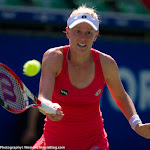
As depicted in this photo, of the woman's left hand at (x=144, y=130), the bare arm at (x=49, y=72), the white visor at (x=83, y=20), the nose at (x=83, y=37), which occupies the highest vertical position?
the white visor at (x=83, y=20)

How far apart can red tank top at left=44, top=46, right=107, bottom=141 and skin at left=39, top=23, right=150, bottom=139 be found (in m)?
0.05

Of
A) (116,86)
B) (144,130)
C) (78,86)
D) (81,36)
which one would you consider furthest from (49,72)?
(144,130)

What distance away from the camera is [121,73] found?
654 cm

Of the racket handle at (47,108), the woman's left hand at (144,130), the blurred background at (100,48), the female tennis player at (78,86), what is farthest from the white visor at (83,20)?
the blurred background at (100,48)

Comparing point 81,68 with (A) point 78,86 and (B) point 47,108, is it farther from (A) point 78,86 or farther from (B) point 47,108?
(B) point 47,108

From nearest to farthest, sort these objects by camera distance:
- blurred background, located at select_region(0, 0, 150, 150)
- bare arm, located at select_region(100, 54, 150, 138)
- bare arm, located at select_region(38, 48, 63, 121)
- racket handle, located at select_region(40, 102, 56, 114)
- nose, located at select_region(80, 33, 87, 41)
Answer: racket handle, located at select_region(40, 102, 56, 114), bare arm, located at select_region(38, 48, 63, 121), nose, located at select_region(80, 33, 87, 41), bare arm, located at select_region(100, 54, 150, 138), blurred background, located at select_region(0, 0, 150, 150)

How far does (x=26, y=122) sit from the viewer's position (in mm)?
6129

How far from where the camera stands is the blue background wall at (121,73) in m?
6.15

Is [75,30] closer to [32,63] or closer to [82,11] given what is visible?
[82,11]

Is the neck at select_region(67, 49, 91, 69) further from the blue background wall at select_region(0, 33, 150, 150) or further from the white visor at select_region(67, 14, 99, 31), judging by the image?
the blue background wall at select_region(0, 33, 150, 150)

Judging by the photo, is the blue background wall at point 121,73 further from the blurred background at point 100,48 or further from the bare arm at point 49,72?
the bare arm at point 49,72

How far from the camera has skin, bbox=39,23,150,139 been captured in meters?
2.90

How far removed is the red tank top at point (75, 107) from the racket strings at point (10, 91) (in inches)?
12.1

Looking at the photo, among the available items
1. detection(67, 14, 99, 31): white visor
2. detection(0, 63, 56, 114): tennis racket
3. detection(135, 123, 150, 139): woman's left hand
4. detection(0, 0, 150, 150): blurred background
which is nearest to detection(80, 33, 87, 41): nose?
detection(67, 14, 99, 31): white visor
